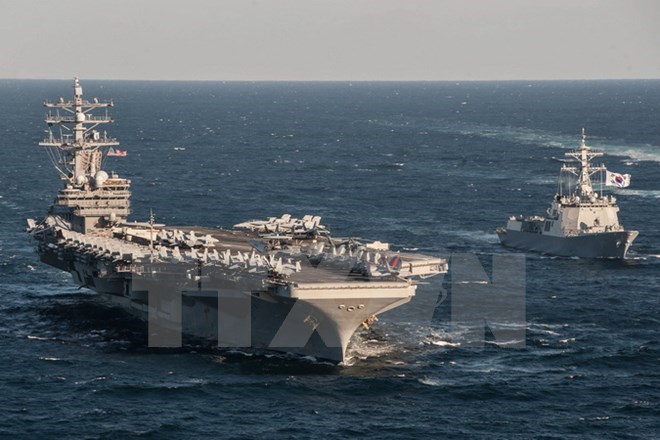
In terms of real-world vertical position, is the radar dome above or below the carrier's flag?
above

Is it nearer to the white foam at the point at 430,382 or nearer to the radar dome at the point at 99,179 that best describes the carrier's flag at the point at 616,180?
the radar dome at the point at 99,179

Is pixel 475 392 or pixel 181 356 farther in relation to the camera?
pixel 181 356

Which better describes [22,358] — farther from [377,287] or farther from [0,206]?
[0,206]

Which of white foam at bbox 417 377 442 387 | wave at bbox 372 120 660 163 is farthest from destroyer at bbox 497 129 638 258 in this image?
wave at bbox 372 120 660 163

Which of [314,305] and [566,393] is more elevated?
[314,305]

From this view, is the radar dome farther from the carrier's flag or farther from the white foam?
the carrier's flag

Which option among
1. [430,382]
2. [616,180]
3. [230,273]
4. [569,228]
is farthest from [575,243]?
[230,273]

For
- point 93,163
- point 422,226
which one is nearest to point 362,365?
point 93,163
